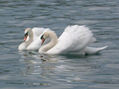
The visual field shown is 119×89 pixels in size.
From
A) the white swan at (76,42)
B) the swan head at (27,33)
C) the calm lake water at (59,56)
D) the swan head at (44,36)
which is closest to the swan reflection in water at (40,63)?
the calm lake water at (59,56)

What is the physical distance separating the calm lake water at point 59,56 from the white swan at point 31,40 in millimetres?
295

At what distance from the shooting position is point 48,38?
2127cm

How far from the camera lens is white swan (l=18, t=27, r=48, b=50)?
2095 centimetres

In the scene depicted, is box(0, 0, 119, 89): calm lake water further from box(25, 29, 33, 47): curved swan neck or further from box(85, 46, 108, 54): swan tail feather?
box(25, 29, 33, 47): curved swan neck

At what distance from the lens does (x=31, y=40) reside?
22.1 meters

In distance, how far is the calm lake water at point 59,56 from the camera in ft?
48.3

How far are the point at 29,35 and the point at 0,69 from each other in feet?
17.9

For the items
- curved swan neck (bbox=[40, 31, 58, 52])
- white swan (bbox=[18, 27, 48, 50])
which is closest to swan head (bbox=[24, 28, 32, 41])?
white swan (bbox=[18, 27, 48, 50])

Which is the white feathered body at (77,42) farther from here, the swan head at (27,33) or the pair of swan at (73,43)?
the swan head at (27,33)

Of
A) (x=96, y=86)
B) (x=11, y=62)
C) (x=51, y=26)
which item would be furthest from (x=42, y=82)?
(x=51, y=26)

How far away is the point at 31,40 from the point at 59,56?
3.21 m

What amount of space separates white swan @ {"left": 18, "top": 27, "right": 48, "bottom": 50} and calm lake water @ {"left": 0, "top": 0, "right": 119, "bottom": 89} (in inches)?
11.6

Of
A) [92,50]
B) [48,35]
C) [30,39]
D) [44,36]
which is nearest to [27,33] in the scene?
[30,39]

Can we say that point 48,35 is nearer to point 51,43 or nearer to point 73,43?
point 51,43
